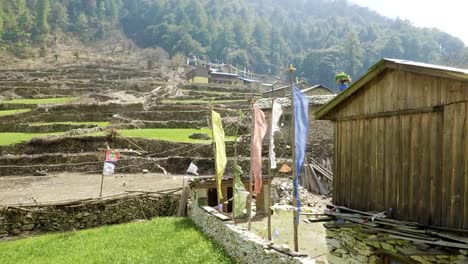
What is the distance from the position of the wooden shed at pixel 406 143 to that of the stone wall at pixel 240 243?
2111mm

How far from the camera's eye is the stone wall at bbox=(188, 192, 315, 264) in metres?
9.14

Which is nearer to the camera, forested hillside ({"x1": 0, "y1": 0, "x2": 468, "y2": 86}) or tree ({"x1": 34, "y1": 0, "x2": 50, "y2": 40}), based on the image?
forested hillside ({"x1": 0, "y1": 0, "x2": 468, "y2": 86})

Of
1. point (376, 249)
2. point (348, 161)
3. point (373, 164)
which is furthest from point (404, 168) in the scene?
point (376, 249)

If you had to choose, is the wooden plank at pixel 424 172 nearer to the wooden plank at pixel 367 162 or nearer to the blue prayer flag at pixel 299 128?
the wooden plank at pixel 367 162

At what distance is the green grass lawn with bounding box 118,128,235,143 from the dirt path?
509 cm

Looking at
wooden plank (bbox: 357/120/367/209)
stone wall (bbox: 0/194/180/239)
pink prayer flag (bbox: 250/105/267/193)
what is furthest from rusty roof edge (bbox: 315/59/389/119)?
stone wall (bbox: 0/194/180/239)

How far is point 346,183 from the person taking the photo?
28.5ft

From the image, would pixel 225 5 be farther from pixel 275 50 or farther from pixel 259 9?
pixel 275 50

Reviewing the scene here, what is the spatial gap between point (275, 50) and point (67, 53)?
2364 inches

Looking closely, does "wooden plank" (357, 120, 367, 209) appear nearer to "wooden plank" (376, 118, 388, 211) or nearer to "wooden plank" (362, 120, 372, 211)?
"wooden plank" (362, 120, 372, 211)

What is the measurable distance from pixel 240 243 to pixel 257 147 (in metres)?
3.02

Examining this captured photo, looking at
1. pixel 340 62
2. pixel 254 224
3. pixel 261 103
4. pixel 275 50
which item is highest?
pixel 275 50

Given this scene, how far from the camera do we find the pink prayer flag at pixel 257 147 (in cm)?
1100

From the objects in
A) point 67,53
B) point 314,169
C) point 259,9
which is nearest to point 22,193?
point 314,169
